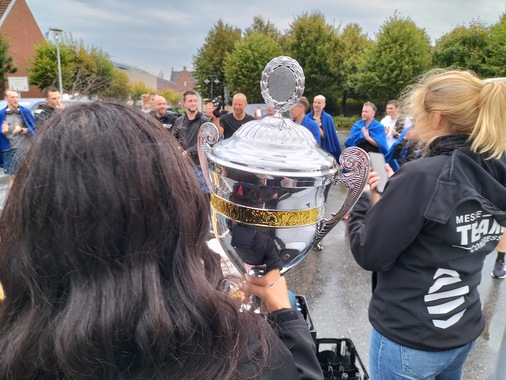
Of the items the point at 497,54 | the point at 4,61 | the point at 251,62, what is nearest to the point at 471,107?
the point at 497,54

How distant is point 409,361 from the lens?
1.24m

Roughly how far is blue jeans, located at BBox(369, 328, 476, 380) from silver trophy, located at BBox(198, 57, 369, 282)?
0.49m

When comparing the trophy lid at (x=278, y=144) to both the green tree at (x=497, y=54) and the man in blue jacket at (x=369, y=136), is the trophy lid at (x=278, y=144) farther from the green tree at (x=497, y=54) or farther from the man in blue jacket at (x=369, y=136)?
the green tree at (x=497, y=54)

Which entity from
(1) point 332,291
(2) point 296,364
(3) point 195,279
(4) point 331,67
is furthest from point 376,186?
(4) point 331,67

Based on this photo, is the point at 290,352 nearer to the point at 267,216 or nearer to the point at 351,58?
the point at 267,216

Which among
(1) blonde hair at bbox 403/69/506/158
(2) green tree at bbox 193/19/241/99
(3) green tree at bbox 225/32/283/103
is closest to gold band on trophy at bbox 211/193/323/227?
(1) blonde hair at bbox 403/69/506/158

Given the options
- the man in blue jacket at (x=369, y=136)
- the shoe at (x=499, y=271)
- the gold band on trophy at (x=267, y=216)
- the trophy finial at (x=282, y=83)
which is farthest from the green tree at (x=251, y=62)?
the gold band on trophy at (x=267, y=216)

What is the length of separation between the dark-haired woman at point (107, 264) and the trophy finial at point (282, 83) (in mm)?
527

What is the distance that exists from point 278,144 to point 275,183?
5.8 inches

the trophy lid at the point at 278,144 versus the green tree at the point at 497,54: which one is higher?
the green tree at the point at 497,54

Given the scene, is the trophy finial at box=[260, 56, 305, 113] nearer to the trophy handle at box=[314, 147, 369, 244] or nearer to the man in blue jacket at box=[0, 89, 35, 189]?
the trophy handle at box=[314, 147, 369, 244]

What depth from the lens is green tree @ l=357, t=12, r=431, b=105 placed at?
18594 millimetres

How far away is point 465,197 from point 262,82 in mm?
703

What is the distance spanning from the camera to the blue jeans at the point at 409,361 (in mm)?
1229
